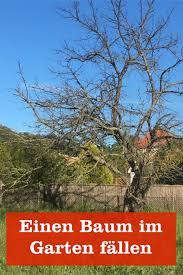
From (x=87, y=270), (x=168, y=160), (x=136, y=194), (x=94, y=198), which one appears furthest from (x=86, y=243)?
(x=94, y=198)

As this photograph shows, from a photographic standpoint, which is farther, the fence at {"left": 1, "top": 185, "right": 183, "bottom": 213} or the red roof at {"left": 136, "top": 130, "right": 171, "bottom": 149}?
the fence at {"left": 1, "top": 185, "right": 183, "bottom": 213}

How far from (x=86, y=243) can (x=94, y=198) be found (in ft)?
49.5

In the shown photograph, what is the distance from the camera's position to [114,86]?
1836 centimetres

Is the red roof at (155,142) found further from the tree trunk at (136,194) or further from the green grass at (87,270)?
the green grass at (87,270)

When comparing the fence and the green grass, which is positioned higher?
the fence

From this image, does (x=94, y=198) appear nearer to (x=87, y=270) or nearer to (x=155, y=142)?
(x=155, y=142)

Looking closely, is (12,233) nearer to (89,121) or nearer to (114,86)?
(89,121)

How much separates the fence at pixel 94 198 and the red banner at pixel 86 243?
13.1m

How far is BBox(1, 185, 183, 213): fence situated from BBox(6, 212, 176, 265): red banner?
42.9 ft

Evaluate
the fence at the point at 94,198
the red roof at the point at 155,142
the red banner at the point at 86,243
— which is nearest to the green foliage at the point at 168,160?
the red roof at the point at 155,142

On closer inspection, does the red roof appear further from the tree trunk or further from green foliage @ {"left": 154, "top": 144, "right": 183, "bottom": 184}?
the tree trunk

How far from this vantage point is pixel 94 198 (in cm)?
2488

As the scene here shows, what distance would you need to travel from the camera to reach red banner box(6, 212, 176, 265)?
9492 mm

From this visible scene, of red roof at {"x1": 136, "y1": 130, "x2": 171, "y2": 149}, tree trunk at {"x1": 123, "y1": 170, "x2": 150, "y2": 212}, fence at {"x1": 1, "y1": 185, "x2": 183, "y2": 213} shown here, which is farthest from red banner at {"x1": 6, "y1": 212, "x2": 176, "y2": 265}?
fence at {"x1": 1, "y1": 185, "x2": 183, "y2": 213}
